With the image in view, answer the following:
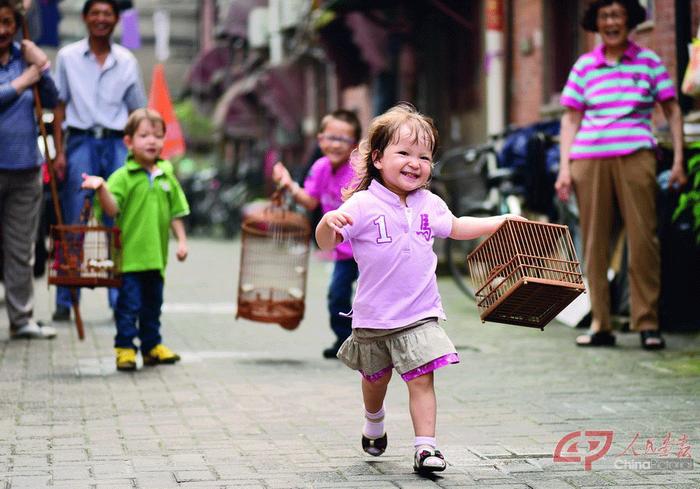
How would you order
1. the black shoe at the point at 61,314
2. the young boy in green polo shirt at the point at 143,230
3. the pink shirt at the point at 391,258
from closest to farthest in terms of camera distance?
the pink shirt at the point at 391,258 < the young boy in green polo shirt at the point at 143,230 < the black shoe at the point at 61,314

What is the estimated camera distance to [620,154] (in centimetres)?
858

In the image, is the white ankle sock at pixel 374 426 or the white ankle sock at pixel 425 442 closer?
the white ankle sock at pixel 425 442

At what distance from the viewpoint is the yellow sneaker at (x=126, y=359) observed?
761 centimetres

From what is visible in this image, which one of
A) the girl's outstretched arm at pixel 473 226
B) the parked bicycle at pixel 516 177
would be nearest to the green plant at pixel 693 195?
the parked bicycle at pixel 516 177

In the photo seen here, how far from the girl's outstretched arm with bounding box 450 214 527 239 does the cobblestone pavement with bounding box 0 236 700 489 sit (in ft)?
2.76

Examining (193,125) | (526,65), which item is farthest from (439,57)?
(193,125)

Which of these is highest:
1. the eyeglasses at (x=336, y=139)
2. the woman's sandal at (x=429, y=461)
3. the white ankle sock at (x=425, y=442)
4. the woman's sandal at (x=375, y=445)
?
the eyeglasses at (x=336, y=139)

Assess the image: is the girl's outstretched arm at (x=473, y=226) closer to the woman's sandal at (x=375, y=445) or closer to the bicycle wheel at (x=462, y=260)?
the woman's sandal at (x=375, y=445)

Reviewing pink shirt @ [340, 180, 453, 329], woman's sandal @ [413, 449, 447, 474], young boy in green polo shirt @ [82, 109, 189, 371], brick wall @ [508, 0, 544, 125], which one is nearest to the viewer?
woman's sandal @ [413, 449, 447, 474]

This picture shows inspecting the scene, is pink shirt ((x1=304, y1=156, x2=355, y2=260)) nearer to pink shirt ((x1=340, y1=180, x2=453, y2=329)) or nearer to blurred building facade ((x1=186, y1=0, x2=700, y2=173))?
blurred building facade ((x1=186, y1=0, x2=700, y2=173))

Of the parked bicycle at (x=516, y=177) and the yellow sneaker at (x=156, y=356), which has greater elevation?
the parked bicycle at (x=516, y=177)

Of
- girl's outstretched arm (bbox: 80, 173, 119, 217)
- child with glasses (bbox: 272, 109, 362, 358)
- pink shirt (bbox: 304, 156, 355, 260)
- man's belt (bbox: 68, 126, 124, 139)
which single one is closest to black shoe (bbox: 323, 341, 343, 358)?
child with glasses (bbox: 272, 109, 362, 358)

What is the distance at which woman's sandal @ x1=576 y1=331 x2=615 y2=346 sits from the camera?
867 centimetres

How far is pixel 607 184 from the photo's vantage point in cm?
869
